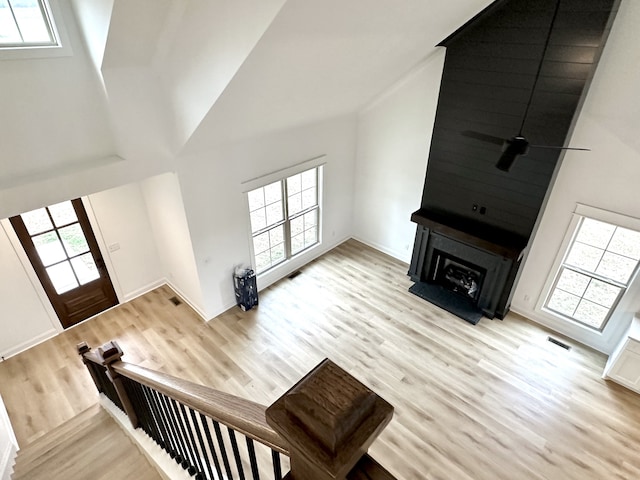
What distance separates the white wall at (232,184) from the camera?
4.71 m

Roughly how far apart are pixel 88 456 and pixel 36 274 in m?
3.23

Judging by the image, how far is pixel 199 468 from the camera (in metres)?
2.16

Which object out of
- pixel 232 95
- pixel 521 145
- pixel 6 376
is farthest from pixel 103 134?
pixel 521 145

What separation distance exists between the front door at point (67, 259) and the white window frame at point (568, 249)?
22.0 feet

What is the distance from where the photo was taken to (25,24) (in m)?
2.93

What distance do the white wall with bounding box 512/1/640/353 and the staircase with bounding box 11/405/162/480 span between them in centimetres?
528

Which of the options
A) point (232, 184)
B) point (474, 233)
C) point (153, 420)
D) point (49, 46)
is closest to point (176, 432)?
point (153, 420)

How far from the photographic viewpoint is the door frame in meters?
4.69

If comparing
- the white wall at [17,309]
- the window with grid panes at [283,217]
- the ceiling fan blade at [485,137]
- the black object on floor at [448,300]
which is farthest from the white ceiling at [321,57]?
the black object on floor at [448,300]

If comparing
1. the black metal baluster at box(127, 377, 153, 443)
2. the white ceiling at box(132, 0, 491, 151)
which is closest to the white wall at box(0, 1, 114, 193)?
the white ceiling at box(132, 0, 491, 151)

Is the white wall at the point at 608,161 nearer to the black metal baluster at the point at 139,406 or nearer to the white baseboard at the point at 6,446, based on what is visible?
the black metal baluster at the point at 139,406

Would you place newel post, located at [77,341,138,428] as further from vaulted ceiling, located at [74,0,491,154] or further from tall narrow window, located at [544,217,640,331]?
tall narrow window, located at [544,217,640,331]

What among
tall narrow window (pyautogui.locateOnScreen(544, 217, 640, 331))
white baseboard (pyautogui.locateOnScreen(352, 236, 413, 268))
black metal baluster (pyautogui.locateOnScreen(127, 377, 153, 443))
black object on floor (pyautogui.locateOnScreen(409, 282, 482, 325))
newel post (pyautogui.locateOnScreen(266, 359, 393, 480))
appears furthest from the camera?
white baseboard (pyautogui.locateOnScreen(352, 236, 413, 268))

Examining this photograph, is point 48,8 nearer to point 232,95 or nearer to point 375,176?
point 232,95
